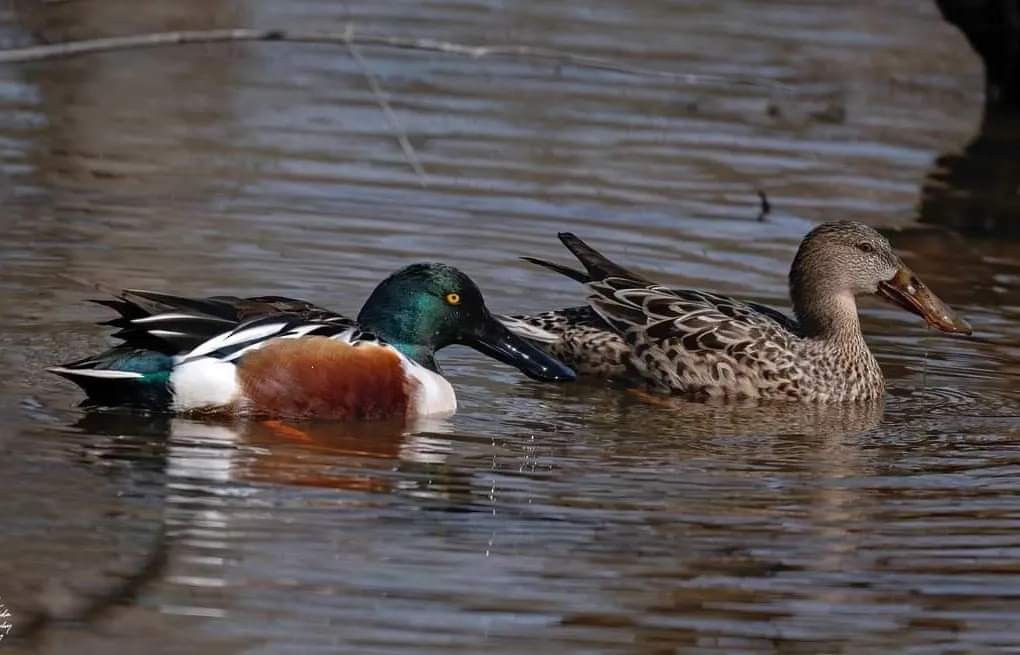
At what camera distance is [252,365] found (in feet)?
24.3

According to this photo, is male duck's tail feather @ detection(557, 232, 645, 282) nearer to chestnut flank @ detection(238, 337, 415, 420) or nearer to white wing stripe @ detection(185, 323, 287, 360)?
chestnut flank @ detection(238, 337, 415, 420)

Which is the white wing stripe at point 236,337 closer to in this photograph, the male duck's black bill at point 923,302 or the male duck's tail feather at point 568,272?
the male duck's tail feather at point 568,272

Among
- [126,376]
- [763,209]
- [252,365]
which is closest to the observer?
[126,376]

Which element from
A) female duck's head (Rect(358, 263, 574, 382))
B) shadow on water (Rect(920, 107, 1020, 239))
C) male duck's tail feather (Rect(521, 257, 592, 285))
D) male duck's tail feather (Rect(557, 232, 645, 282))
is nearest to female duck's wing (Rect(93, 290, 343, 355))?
female duck's head (Rect(358, 263, 574, 382))

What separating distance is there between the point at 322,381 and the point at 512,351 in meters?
0.91

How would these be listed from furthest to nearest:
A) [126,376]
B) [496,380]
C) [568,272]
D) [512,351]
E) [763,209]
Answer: [763,209] < [568,272] < [496,380] < [512,351] < [126,376]

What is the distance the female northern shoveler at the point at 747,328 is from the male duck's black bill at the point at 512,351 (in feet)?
2.44

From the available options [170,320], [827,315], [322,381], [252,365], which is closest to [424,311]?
[322,381]

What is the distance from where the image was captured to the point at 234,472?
6.71 metres

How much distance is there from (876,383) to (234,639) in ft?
13.7

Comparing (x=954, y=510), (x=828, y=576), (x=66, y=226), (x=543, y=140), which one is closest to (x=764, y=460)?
(x=954, y=510)

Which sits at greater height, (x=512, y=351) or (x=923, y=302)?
(x=923, y=302)

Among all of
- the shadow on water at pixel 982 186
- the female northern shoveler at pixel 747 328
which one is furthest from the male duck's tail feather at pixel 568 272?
the shadow on water at pixel 982 186

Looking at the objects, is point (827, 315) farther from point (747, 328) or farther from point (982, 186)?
point (982, 186)
